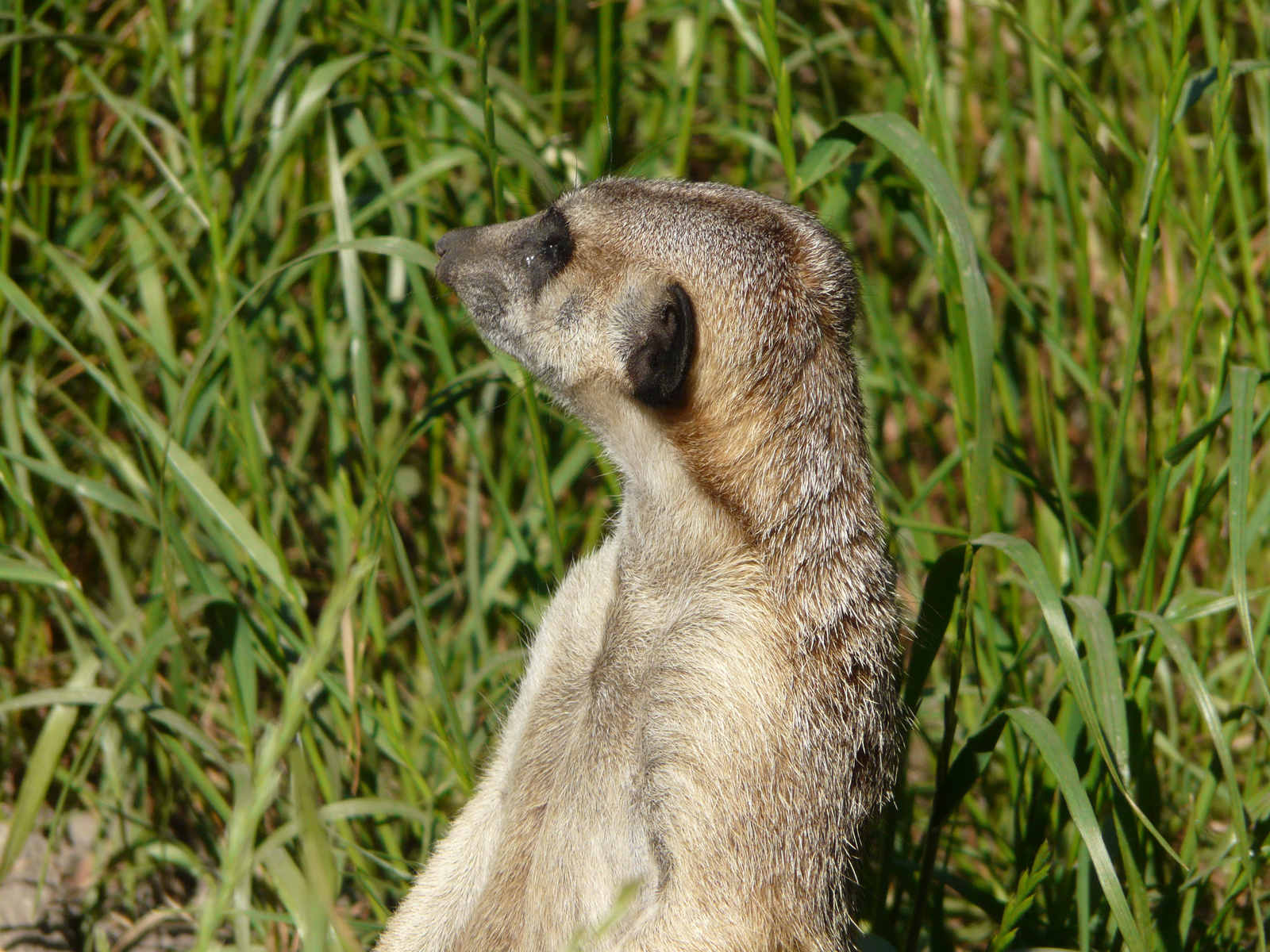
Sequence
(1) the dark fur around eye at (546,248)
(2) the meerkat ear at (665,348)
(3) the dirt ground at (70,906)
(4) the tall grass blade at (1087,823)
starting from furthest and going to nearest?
1. (3) the dirt ground at (70,906)
2. (1) the dark fur around eye at (546,248)
3. (2) the meerkat ear at (665,348)
4. (4) the tall grass blade at (1087,823)

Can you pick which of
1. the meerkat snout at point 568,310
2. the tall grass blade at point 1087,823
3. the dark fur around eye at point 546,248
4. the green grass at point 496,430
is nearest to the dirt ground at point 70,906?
the green grass at point 496,430

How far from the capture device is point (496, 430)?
3.30 m

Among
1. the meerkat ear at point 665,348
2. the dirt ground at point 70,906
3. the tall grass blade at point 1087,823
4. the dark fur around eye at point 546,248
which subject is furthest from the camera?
the dirt ground at point 70,906

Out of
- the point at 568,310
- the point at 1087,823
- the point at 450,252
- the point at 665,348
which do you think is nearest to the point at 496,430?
the point at 450,252

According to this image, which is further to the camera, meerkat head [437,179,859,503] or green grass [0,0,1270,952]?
green grass [0,0,1270,952]

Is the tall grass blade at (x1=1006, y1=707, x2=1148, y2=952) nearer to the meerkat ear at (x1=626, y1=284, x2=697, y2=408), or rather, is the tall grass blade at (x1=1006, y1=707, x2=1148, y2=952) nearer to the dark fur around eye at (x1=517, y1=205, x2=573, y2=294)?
the meerkat ear at (x1=626, y1=284, x2=697, y2=408)

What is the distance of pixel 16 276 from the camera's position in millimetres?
3006

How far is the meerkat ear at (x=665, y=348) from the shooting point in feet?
6.05

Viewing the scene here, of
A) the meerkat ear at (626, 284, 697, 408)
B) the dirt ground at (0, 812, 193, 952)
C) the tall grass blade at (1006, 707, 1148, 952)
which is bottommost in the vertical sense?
the dirt ground at (0, 812, 193, 952)

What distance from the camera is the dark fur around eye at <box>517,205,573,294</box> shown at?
1995mm

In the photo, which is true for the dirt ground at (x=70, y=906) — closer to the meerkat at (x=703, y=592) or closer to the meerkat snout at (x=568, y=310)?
the meerkat at (x=703, y=592)

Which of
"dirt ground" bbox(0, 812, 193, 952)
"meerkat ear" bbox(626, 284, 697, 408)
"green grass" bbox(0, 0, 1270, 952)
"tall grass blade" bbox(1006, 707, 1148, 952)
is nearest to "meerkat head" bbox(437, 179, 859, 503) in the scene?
"meerkat ear" bbox(626, 284, 697, 408)

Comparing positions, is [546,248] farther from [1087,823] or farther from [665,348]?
[1087,823]

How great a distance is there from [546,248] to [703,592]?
0.64 m
